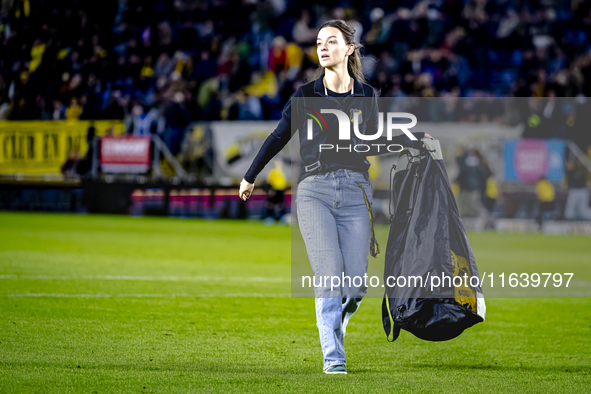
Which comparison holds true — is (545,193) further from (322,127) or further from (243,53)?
(322,127)

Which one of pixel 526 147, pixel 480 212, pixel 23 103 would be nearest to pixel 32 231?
pixel 23 103

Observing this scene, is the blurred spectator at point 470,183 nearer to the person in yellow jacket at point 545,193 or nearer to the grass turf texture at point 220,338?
the person in yellow jacket at point 545,193

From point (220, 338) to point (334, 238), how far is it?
1.65 m

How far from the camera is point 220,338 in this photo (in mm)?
5801

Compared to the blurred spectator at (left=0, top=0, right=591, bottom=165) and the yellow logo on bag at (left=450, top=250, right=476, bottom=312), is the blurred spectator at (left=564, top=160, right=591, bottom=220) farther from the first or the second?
the yellow logo on bag at (left=450, top=250, right=476, bottom=312)

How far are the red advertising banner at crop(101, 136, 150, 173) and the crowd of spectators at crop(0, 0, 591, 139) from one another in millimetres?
397

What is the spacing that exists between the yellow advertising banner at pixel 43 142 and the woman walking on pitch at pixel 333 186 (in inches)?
576

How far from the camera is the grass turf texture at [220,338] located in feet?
14.6

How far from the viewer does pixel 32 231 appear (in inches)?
564

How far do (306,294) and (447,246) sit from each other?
107 centimetres

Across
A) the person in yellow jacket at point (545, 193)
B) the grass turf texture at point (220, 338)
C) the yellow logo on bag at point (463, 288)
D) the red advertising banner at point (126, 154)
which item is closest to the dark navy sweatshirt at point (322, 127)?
the yellow logo on bag at point (463, 288)

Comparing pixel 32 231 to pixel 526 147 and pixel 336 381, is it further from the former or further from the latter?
pixel 336 381

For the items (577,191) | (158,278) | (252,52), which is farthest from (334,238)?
(252,52)

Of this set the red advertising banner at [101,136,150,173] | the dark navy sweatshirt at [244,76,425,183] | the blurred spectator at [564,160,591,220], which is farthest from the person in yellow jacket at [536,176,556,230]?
the dark navy sweatshirt at [244,76,425,183]
